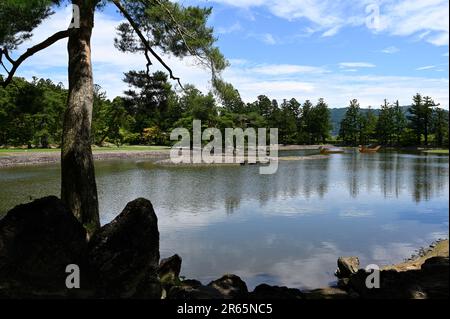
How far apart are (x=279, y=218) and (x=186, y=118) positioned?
37652 millimetres

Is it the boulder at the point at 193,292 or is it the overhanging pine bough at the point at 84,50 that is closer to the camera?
the boulder at the point at 193,292

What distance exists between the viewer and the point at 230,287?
18.1ft

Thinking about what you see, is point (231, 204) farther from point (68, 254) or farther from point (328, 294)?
point (68, 254)

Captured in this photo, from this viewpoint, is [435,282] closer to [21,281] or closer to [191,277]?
[191,277]

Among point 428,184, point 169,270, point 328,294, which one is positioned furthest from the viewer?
point 428,184

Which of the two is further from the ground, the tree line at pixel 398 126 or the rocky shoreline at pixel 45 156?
the tree line at pixel 398 126

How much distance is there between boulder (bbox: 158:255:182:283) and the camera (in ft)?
20.0

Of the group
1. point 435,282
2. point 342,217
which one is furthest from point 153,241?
point 342,217

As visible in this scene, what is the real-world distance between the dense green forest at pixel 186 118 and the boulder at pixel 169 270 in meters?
3.48

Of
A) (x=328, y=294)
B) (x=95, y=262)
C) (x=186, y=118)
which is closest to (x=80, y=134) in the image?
(x=95, y=262)

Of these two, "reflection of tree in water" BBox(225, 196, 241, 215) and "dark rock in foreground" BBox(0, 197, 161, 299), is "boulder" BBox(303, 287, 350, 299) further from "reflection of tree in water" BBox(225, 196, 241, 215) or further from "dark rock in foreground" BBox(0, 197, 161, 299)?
"reflection of tree in water" BBox(225, 196, 241, 215)

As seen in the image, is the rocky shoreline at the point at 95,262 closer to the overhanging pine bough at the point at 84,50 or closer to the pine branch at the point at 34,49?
the overhanging pine bough at the point at 84,50

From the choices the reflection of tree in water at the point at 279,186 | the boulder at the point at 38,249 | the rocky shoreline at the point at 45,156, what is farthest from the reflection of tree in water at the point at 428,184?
the rocky shoreline at the point at 45,156

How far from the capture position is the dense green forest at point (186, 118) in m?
10.1
